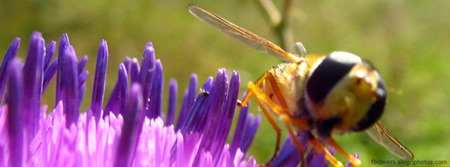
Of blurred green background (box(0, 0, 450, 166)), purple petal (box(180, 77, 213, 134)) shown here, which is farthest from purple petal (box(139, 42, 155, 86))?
blurred green background (box(0, 0, 450, 166))

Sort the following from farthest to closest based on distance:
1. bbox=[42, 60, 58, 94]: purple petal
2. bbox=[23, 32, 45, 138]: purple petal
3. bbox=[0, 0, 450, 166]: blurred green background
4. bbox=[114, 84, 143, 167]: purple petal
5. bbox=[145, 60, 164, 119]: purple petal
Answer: bbox=[0, 0, 450, 166]: blurred green background, bbox=[145, 60, 164, 119]: purple petal, bbox=[42, 60, 58, 94]: purple petal, bbox=[23, 32, 45, 138]: purple petal, bbox=[114, 84, 143, 167]: purple petal

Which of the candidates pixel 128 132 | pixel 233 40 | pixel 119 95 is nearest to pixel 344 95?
pixel 128 132

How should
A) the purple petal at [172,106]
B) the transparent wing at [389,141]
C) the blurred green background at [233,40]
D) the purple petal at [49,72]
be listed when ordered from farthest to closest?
the blurred green background at [233,40] < the purple petal at [172,106] < the purple petal at [49,72] < the transparent wing at [389,141]

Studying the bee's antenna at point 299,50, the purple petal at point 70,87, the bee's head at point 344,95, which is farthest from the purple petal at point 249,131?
the bee's head at point 344,95

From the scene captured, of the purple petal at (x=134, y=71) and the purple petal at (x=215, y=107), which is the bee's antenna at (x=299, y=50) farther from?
the purple petal at (x=134, y=71)

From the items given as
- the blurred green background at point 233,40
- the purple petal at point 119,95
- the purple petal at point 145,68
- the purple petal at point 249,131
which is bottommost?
the purple petal at point 249,131

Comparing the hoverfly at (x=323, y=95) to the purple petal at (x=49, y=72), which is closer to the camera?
the hoverfly at (x=323, y=95)

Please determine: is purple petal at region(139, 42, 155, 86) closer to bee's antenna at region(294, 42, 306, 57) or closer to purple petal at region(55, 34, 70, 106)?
purple petal at region(55, 34, 70, 106)
